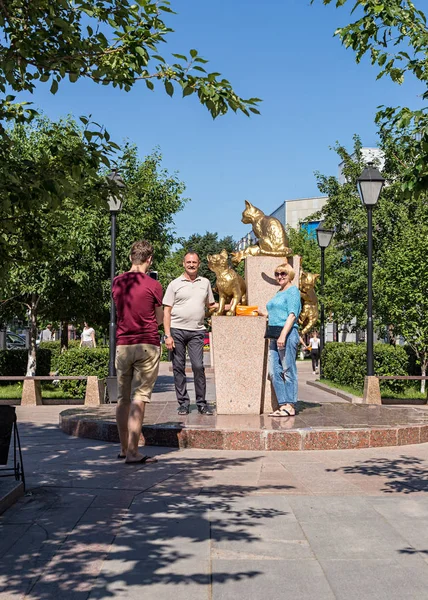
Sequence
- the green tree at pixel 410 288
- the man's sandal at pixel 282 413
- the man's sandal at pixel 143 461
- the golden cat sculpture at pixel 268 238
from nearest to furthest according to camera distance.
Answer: the man's sandal at pixel 143 461, the man's sandal at pixel 282 413, the golden cat sculpture at pixel 268 238, the green tree at pixel 410 288

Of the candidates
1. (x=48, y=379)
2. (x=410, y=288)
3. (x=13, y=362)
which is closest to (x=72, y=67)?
(x=48, y=379)

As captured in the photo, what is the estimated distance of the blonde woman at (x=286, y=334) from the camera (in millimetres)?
8969

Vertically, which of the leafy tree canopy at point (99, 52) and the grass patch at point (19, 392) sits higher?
the leafy tree canopy at point (99, 52)

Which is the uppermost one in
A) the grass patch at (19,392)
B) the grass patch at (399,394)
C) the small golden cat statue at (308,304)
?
the small golden cat statue at (308,304)

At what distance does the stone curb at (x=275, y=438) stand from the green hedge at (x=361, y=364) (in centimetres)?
843

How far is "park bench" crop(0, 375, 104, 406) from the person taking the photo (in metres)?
15.1

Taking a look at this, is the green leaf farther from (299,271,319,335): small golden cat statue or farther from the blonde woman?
(299,271,319,335): small golden cat statue

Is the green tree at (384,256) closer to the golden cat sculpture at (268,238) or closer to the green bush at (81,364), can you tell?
the golden cat sculpture at (268,238)

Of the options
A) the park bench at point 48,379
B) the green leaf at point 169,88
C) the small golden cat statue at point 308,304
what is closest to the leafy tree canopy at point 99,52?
the green leaf at point 169,88

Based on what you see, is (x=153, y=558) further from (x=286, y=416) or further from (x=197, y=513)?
(x=286, y=416)

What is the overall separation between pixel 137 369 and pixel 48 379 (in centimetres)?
879

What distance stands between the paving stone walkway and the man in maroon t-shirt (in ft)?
1.45

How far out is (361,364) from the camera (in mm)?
18359

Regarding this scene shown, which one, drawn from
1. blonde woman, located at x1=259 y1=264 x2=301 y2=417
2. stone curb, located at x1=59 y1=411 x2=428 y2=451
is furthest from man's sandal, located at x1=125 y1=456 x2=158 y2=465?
blonde woman, located at x1=259 y1=264 x2=301 y2=417
